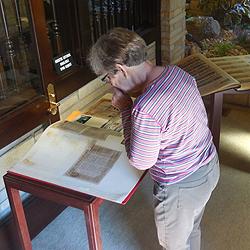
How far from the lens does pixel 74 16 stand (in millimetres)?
1875

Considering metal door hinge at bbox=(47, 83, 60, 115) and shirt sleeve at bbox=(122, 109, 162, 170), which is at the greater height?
shirt sleeve at bbox=(122, 109, 162, 170)

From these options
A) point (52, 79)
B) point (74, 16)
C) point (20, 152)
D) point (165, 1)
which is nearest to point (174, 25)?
point (165, 1)

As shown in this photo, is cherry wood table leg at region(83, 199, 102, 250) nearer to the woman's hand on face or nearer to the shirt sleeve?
the shirt sleeve

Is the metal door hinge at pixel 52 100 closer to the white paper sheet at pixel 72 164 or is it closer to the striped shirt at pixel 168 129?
the white paper sheet at pixel 72 164

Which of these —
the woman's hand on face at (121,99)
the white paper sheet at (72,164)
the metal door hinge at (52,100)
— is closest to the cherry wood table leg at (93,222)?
the white paper sheet at (72,164)

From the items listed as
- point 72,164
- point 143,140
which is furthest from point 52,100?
point 143,140

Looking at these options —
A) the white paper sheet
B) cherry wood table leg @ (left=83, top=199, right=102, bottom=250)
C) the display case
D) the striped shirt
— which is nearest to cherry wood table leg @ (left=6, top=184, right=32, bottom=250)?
the white paper sheet

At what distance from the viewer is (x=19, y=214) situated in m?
1.47

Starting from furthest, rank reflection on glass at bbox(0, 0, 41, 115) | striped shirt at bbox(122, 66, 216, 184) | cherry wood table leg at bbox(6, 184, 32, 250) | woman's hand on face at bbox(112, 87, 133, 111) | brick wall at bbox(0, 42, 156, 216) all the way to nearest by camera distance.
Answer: brick wall at bbox(0, 42, 156, 216), reflection on glass at bbox(0, 0, 41, 115), cherry wood table leg at bbox(6, 184, 32, 250), woman's hand on face at bbox(112, 87, 133, 111), striped shirt at bbox(122, 66, 216, 184)

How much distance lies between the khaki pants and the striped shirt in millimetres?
30

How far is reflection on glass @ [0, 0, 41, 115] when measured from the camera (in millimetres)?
1600

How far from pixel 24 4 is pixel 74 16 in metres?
0.35

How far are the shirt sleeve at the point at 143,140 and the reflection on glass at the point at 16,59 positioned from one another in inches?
26.3

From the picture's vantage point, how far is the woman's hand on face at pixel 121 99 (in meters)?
1.25
